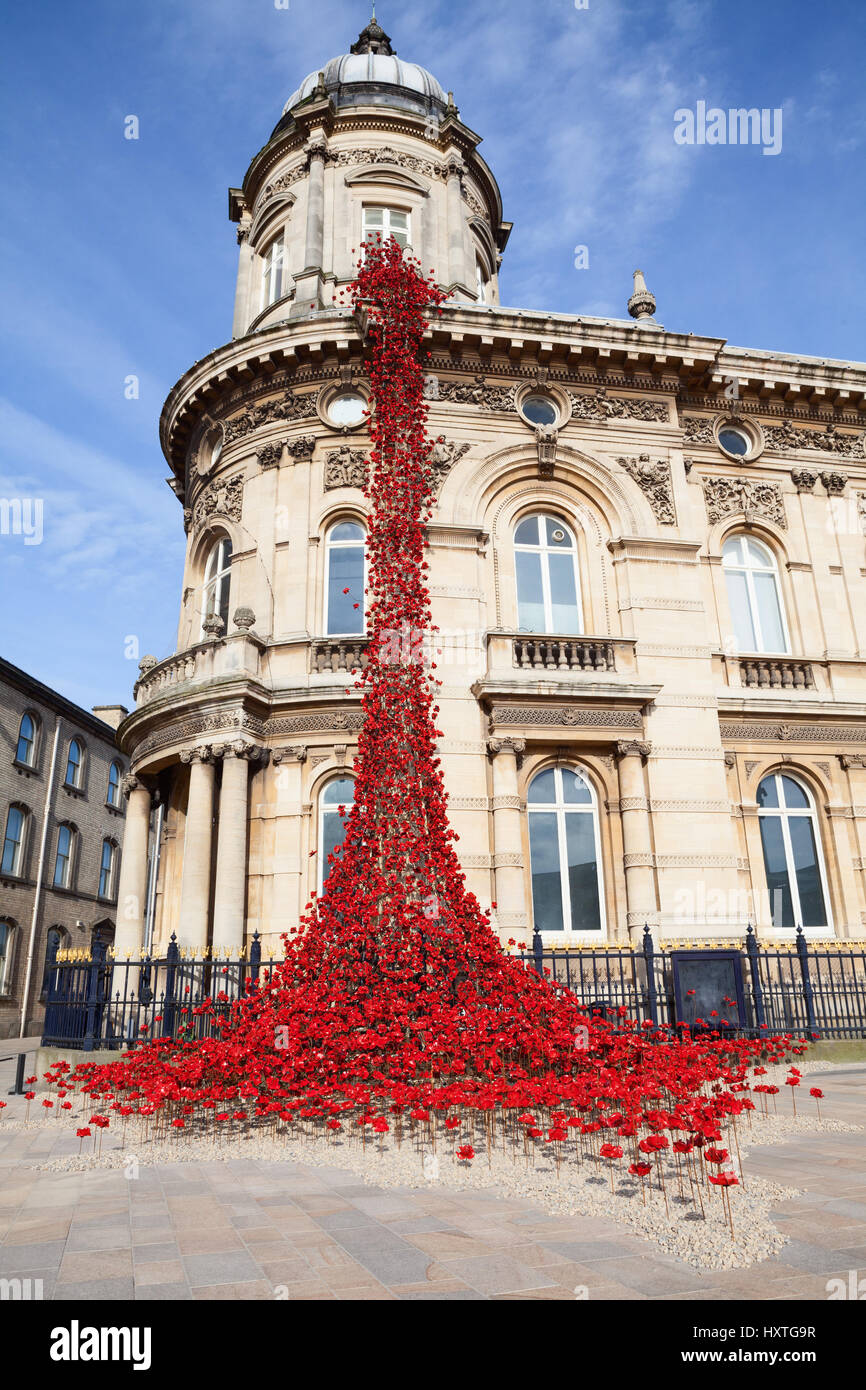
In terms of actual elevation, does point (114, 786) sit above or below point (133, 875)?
above

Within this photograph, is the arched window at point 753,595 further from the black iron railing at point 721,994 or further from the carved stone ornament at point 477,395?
the black iron railing at point 721,994

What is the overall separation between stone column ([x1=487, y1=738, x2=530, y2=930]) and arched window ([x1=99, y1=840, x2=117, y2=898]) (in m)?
24.8

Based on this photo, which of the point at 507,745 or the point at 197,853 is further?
the point at 507,745

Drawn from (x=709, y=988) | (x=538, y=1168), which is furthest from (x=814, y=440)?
(x=538, y=1168)

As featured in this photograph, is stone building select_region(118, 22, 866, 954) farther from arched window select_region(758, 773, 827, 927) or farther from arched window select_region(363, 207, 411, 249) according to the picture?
arched window select_region(363, 207, 411, 249)

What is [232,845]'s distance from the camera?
16297 millimetres

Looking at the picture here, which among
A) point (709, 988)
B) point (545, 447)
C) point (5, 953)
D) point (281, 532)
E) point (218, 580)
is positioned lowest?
point (709, 988)

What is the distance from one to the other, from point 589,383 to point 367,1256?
18247 mm

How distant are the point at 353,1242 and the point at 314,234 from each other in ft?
77.1

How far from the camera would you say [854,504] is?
20953mm

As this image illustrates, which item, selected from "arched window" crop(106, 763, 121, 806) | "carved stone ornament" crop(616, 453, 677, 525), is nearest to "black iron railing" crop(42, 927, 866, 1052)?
"carved stone ornament" crop(616, 453, 677, 525)

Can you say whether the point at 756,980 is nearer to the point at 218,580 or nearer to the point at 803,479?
the point at 803,479
